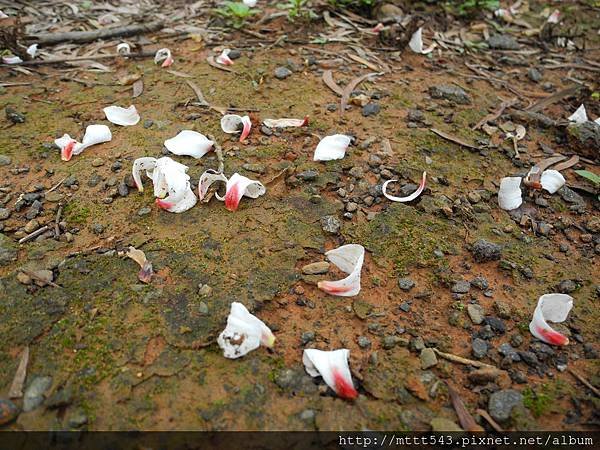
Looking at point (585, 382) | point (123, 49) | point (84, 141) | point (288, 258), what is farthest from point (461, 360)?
point (123, 49)

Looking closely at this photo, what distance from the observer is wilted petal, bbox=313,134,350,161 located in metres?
2.88

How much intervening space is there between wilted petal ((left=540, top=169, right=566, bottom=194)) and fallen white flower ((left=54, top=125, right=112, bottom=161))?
2762 mm

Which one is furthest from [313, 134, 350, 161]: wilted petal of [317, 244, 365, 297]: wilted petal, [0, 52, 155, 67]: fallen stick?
[0, 52, 155, 67]: fallen stick

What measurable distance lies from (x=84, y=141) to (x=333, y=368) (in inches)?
84.9

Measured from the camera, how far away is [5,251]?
7.60 ft

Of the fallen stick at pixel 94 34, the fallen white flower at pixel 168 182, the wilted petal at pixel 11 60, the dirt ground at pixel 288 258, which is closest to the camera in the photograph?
the dirt ground at pixel 288 258

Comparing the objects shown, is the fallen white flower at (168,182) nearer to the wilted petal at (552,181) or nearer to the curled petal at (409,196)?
the curled petal at (409,196)

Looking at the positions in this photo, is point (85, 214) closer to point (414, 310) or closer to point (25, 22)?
point (414, 310)

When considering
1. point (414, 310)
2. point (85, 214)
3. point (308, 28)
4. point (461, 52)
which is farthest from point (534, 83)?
point (85, 214)

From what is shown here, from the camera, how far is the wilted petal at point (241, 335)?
75.7 inches

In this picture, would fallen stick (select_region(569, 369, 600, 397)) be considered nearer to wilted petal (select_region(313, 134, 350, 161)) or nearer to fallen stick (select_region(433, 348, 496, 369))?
fallen stick (select_region(433, 348, 496, 369))

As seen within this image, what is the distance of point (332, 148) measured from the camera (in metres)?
2.91

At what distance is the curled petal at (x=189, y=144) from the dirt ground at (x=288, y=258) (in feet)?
0.24

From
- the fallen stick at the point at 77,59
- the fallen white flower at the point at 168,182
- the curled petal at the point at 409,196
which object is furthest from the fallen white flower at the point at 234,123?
the fallen stick at the point at 77,59
